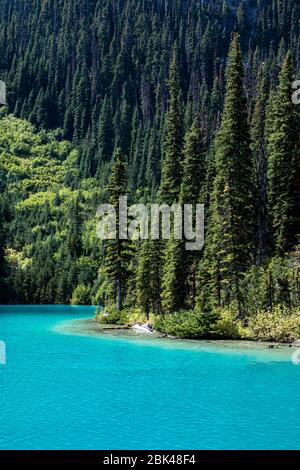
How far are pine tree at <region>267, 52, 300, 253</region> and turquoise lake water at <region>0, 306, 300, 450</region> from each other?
18366 mm

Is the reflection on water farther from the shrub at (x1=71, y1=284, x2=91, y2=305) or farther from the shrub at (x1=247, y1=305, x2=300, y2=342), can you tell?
the shrub at (x1=71, y1=284, x2=91, y2=305)

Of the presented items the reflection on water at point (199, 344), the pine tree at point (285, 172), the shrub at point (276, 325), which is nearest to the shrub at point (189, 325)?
the reflection on water at point (199, 344)

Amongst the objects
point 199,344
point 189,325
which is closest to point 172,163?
point 189,325

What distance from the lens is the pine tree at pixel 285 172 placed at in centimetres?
5356

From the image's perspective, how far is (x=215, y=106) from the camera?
14562 centimetres

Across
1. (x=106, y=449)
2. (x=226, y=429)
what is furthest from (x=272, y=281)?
(x=106, y=449)

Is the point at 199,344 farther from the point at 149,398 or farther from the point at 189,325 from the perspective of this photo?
the point at 149,398

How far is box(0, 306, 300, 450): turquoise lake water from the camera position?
17984 millimetres

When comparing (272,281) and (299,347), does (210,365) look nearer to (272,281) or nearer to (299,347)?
(299,347)

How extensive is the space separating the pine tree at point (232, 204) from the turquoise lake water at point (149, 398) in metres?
11.4

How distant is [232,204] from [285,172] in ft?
29.2

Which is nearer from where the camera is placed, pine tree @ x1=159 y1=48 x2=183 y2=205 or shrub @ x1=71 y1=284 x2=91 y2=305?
pine tree @ x1=159 y1=48 x2=183 y2=205

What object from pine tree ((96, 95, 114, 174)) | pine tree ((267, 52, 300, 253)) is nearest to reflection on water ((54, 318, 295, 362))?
pine tree ((267, 52, 300, 253))

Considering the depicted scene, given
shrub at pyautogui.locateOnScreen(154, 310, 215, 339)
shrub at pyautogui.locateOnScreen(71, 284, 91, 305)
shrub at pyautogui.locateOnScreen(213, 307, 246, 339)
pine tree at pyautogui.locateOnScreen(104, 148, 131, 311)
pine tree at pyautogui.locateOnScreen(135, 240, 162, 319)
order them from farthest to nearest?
1. shrub at pyautogui.locateOnScreen(71, 284, 91, 305)
2. pine tree at pyautogui.locateOnScreen(104, 148, 131, 311)
3. pine tree at pyautogui.locateOnScreen(135, 240, 162, 319)
4. shrub at pyautogui.locateOnScreen(213, 307, 246, 339)
5. shrub at pyautogui.locateOnScreen(154, 310, 215, 339)
